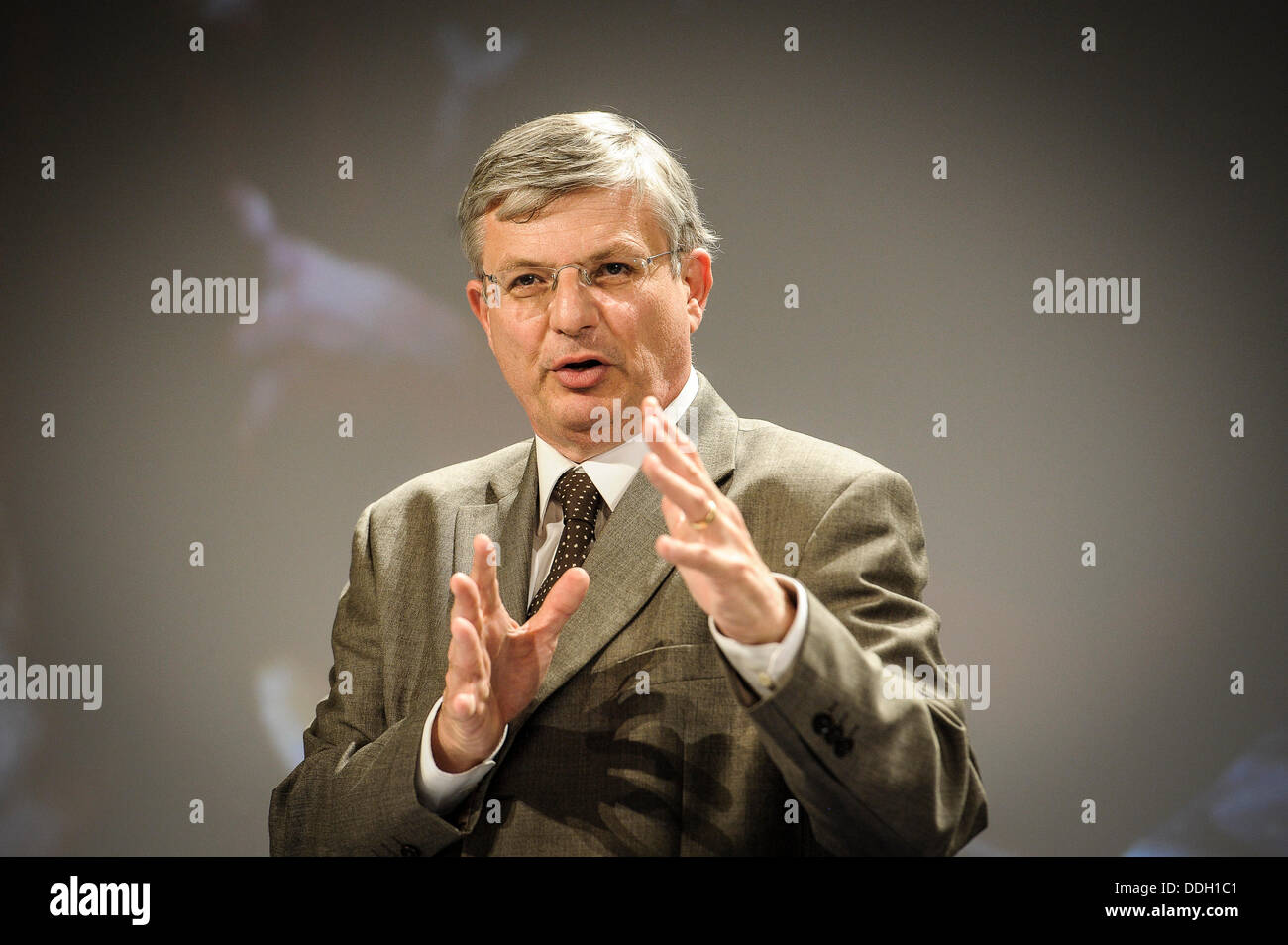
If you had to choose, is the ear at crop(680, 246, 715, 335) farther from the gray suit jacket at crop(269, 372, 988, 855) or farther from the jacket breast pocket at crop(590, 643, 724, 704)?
the jacket breast pocket at crop(590, 643, 724, 704)

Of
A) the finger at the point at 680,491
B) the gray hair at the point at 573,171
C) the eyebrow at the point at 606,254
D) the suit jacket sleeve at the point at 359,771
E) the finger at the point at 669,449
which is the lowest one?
the suit jacket sleeve at the point at 359,771

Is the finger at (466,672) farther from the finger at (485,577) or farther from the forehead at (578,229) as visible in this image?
the forehead at (578,229)

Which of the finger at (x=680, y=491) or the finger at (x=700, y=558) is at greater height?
the finger at (x=680, y=491)

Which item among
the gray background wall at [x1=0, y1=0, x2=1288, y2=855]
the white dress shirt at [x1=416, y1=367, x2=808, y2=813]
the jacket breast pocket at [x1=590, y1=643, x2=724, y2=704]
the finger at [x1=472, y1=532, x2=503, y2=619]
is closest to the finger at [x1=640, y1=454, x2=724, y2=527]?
the white dress shirt at [x1=416, y1=367, x2=808, y2=813]

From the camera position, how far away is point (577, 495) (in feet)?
7.16

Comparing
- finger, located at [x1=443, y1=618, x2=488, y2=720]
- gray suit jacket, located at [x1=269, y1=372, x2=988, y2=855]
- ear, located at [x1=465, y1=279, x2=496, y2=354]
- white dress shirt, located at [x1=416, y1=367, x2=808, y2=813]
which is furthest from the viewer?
ear, located at [x1=465, y1=279, x2=496, y2=354]

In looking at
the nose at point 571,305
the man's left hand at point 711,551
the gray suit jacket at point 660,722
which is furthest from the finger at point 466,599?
the nose at point 571,305

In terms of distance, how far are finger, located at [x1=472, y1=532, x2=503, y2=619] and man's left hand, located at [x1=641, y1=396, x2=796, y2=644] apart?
1.07 ft

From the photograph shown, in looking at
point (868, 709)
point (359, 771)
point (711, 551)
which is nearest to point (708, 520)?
point (711, 551)

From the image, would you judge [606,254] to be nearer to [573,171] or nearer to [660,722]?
[573,171]

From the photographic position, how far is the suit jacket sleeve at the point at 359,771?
193 centimetres

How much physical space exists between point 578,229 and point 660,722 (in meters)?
0.85

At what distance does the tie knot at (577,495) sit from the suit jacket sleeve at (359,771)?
1.36 feet

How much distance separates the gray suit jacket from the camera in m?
1.87
